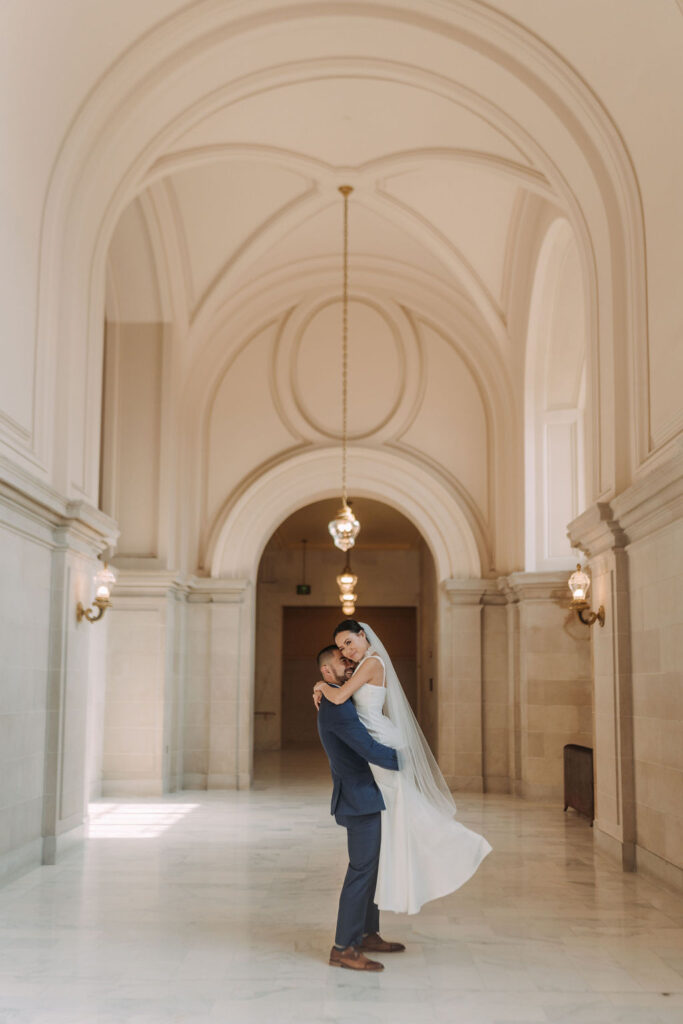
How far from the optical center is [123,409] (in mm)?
14117

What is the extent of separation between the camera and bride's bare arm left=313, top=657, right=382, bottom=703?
228 inches

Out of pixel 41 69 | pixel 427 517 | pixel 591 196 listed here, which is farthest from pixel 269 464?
pixel 41 69

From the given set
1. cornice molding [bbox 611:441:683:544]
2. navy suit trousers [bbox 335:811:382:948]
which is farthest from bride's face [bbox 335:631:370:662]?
cornice molding [bbox 611:441:683:544]

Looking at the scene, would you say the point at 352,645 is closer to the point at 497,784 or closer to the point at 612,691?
the point at 612,691

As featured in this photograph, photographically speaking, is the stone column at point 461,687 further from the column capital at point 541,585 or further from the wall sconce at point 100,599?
the wall sconce at point 100,599

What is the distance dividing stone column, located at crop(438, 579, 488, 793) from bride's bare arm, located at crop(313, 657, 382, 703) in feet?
30.1

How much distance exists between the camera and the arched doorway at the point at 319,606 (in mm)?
23031

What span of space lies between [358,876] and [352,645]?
123cm

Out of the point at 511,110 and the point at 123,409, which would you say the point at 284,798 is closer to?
the point at 123,409

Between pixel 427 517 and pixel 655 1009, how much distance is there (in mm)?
10807

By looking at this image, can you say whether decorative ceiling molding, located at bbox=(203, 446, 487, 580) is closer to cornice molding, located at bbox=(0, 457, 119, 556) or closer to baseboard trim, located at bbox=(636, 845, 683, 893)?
cornice molding, located at bbox=(0, 457, 119, 556)

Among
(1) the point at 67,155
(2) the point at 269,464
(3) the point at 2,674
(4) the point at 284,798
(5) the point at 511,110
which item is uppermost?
(5) the point at 511,110

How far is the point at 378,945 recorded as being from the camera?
5.97 metres

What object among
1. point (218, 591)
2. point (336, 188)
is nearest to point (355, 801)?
point (336, 188)
